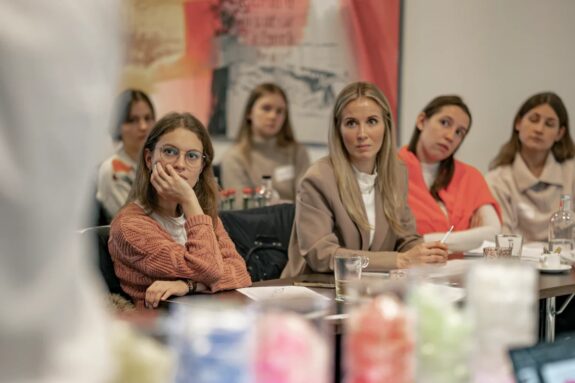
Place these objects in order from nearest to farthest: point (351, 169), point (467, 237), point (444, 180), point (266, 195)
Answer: point (351, 169), point (467, 237), point (444, 180), point (266, 195)

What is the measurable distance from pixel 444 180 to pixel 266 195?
1023 millimetres

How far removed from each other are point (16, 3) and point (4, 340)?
A: 29cm

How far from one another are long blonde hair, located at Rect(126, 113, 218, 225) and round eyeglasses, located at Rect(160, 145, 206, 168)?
0.20 feet

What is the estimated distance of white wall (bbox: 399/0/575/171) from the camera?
641 centimetres

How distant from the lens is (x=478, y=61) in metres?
6.61

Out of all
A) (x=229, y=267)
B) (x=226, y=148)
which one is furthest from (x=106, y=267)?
(x=226, y=148)

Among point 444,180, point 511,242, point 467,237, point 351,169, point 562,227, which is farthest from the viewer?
point 444,180

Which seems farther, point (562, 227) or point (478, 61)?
point (478, 61)

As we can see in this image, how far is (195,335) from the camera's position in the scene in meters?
1.05

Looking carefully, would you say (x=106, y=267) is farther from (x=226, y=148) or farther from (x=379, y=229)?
(x=226, y=148)

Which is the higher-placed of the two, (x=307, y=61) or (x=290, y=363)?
(x=307, y=61)

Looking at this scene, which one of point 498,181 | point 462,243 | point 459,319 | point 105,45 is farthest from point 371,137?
point 105,45

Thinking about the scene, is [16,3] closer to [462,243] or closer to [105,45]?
[105,45]

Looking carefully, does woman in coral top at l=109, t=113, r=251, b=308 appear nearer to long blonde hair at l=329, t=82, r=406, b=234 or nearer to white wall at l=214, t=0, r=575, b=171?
long blonde hair at l=329, t=82, r=406, b=234
